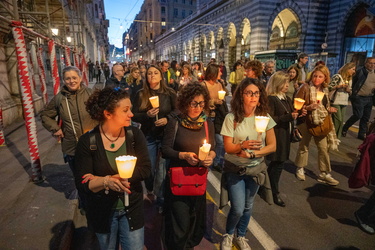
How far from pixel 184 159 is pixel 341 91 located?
5194 mm

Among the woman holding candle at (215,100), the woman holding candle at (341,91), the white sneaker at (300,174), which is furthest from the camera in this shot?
the woman holding candle at (341,91)

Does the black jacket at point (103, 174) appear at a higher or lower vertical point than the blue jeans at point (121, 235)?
higher

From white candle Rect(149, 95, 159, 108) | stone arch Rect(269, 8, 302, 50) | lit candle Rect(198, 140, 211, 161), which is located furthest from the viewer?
stone arch Rect(269, 8, 302, 50)

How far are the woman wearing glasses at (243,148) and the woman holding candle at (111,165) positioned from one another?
1.02m

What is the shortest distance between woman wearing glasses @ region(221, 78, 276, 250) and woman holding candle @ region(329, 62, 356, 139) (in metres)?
3.87

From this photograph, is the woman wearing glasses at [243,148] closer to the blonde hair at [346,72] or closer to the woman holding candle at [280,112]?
the woman holding candle at [280,112]

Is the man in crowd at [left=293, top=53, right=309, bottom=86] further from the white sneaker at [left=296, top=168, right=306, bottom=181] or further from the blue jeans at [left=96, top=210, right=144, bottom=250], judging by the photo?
the blue jeans at [left=96, top=210, right=144, bottom=250]

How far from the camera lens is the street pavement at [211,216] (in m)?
3.13

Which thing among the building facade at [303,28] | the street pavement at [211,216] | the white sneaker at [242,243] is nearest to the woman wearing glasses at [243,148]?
the white sneaker at [242,243]

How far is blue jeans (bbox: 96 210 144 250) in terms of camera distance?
6.78ft

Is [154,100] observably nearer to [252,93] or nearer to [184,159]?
[184,159]

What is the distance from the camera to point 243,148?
260cm

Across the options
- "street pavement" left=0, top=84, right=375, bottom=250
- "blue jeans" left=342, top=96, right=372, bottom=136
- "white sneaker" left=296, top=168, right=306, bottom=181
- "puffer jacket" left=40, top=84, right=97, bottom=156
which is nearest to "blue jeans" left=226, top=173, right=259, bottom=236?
"street pavement" left=0, top=84, right=375, bottom=250

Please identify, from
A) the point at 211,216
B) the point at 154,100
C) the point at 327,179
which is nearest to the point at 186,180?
the point at 154,100
